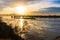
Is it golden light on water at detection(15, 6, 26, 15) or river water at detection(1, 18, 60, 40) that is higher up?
golden light on water at detection(15, 6, 26, 15)

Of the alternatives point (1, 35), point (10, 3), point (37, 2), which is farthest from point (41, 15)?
point (1, 35)

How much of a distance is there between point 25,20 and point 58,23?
0.43 meters

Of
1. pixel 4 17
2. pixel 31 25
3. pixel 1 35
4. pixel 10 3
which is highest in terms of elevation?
pixel 10 3

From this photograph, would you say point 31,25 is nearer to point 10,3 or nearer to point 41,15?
point 41,15

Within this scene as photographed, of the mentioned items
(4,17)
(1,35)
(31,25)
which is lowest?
(1,35)

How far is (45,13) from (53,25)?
19 centimetres

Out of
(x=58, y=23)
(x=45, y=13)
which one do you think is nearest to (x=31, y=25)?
(x=45, y=13)

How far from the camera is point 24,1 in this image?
184cm

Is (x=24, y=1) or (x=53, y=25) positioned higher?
(x=24, y=1)

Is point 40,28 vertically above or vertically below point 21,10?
below

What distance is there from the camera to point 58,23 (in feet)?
5.81

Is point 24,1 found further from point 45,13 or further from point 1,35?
point 1,35

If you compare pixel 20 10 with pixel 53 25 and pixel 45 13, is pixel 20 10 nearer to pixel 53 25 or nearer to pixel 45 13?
pixel 45 13

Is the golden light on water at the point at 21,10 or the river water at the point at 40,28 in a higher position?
the golden light on water at the point at 21,10
